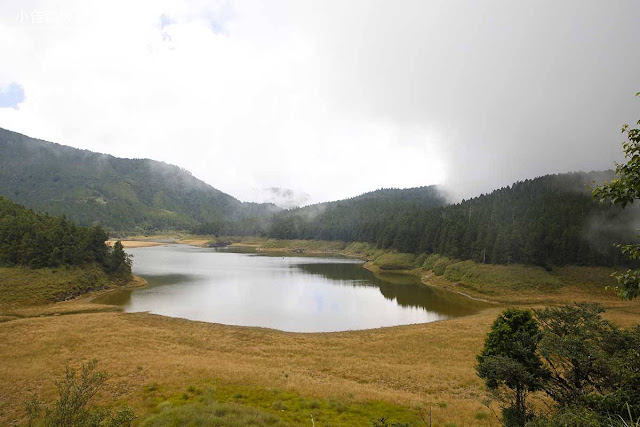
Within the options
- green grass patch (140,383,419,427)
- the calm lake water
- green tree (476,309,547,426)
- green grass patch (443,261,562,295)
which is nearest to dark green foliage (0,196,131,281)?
the calm lake water

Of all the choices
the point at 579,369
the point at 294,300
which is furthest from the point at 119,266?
the point at 579,369

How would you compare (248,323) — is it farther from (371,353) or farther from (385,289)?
(385,289)

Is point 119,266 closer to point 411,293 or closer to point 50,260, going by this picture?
point 50,260

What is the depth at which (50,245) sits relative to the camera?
223 ft

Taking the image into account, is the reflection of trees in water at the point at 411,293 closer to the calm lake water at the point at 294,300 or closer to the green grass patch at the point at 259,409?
the calm lake water at the point at 294,300

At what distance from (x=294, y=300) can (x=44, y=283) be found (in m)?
48.2

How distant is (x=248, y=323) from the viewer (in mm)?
48594

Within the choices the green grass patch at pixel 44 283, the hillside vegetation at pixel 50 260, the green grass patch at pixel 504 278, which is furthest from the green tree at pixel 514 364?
the hillside vegetation at pixel 50 260

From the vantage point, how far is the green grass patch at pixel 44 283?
56312 millimetres

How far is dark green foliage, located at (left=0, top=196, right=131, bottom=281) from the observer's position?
64.4 metres

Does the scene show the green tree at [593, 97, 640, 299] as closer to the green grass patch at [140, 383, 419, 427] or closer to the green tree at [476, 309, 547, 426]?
the green tree at [476, 309, 547, 426]

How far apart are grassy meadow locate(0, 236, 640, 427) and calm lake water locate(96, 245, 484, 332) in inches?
208

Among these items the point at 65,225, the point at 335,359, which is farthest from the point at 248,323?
the point at 65,225

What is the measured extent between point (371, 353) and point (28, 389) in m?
29.5
